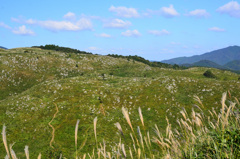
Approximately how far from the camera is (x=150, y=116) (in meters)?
36.3

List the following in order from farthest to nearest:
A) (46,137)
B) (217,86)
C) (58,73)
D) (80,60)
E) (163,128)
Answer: (80,60) → (58,73) → (217,86) → (163,128) → (46,137)

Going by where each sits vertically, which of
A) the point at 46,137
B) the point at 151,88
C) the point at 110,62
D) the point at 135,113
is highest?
the point at 110,62

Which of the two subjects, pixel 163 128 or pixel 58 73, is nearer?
pixel 163 128

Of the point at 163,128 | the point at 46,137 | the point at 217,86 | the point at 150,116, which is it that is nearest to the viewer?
the point at 46,137

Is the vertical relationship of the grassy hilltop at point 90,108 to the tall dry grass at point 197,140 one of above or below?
below

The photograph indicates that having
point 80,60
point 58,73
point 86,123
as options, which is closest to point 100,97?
point 86,123

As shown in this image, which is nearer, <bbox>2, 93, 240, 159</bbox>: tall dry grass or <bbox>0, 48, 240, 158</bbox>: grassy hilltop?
<bbox>2, 93, 240, 159</bbox>: tall dry grass

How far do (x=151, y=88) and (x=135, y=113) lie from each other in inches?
439

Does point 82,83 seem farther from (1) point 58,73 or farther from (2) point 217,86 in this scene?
(2) point 217,86

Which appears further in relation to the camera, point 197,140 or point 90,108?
point 90,108

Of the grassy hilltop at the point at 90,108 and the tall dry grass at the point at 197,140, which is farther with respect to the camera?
the grassy hilltop at the point at 90,108

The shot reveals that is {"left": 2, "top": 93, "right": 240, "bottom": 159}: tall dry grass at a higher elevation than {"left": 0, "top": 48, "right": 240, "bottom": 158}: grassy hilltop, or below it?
higher

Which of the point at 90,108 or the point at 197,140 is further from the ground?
the point at 197,140

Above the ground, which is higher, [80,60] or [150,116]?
[80,60]
